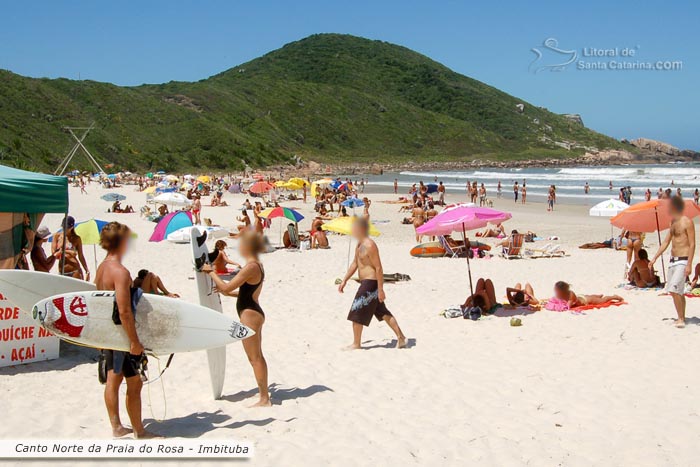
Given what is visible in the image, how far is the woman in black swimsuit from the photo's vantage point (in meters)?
4.55

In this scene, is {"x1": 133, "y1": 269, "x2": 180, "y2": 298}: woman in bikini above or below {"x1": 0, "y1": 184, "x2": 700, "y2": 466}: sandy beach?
above

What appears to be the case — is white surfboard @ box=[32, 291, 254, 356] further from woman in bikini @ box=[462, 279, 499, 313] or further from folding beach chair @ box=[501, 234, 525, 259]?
folding beach chair @ box=[501, 234, 525, 259]

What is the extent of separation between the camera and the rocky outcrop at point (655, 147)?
12446cm

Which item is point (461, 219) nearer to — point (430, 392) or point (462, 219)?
point (462, 219)

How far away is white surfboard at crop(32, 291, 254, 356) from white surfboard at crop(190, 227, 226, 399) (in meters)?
0.36

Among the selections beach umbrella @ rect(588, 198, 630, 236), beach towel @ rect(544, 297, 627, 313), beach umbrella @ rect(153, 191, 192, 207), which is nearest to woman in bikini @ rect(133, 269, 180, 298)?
beach towel @ rect(544, 297, 627, 313)

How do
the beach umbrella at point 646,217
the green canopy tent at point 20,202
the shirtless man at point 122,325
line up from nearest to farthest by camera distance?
the shirtless man at point 122,325 → the green canopy tent at point 20,202 → the beach umbrella at point 646,217

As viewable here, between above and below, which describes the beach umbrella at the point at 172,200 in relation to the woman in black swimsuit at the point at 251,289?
→ above

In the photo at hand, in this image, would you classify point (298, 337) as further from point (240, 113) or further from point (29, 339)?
point (240, 113)

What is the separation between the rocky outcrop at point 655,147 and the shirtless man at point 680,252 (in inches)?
5112

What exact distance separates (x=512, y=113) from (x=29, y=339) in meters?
146

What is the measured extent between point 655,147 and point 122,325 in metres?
143

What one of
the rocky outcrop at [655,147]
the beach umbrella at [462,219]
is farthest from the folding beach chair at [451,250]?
the rocky outcrop at [655,147]

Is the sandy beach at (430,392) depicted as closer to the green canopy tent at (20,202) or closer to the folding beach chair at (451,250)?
the green canopy tent at (20,202)
